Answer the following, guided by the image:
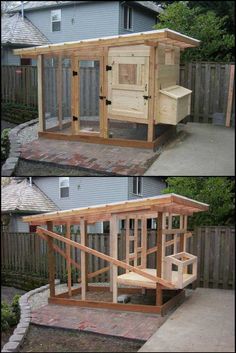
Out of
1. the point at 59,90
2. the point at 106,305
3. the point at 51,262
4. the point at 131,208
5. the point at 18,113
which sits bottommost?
the point at 106,305

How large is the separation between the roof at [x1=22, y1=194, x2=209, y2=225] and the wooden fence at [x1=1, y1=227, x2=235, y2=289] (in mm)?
164

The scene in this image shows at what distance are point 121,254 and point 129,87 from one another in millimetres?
1887

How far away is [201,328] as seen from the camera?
314cm

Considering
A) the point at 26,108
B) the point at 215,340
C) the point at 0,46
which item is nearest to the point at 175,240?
the point at 215,340

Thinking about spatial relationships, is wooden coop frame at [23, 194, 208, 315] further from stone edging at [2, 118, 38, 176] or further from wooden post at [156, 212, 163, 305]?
stone edging at [2, 118, 38, 176]

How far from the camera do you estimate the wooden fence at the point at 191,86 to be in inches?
82.2

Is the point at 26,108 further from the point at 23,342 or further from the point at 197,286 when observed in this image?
the point at 197,286

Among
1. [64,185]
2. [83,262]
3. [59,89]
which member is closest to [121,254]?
[83,262]

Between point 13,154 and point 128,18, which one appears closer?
point 128,18

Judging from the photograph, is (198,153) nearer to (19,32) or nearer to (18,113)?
(18,113)

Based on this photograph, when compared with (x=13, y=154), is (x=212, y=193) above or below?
below

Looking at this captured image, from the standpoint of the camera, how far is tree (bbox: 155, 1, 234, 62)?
204 centimetres

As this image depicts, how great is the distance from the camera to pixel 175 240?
381 cm

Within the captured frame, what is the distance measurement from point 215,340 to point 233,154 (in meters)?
1.33
